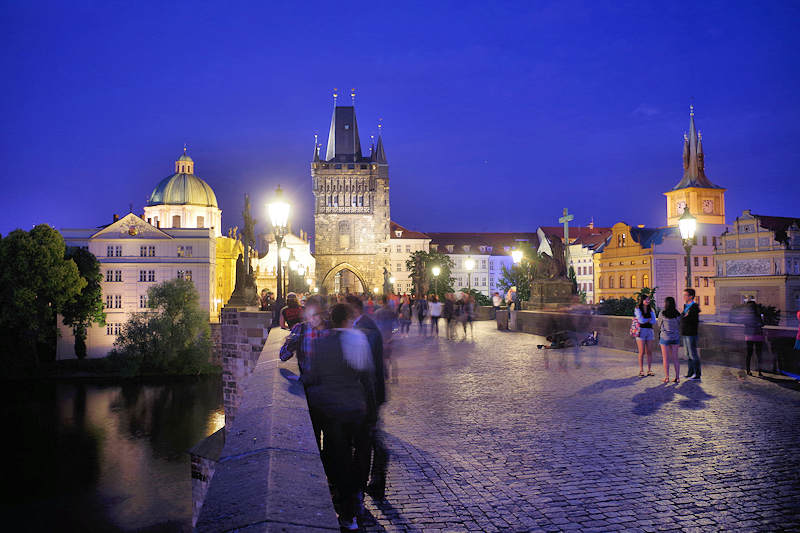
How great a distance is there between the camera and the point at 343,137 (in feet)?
256

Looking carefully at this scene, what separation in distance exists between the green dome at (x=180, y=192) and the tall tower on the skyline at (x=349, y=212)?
14.6 m

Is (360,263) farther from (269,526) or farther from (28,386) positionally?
(269,526)

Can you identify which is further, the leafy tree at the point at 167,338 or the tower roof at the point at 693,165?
the tower roof at the point at 693,165

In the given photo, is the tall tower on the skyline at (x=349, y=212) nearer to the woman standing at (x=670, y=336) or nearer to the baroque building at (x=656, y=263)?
the baroque building at (x=656, y=263)

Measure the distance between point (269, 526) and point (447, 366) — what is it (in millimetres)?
10061

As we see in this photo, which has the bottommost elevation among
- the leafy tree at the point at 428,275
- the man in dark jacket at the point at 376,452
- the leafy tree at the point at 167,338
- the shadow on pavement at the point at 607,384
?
the leafy tree at the point at 167,338

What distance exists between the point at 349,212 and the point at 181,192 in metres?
20.8

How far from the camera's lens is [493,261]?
87750mm

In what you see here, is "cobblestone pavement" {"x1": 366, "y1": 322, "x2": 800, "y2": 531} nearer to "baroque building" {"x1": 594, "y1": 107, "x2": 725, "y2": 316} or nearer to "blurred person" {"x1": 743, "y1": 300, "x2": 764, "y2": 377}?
"blurred person" {"x1": 743, "y1": 300, "x2": 764, "y2": 377}

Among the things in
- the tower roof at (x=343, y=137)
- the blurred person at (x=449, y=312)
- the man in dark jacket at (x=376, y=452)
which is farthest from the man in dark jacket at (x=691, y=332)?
the tower roof at (x=343, y=137)

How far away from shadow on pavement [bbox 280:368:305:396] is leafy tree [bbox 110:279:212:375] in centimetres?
4605

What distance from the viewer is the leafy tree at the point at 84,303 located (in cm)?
5228

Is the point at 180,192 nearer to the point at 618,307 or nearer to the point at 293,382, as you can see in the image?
the point at 618,307

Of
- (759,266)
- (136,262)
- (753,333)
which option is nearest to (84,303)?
(136,262)
